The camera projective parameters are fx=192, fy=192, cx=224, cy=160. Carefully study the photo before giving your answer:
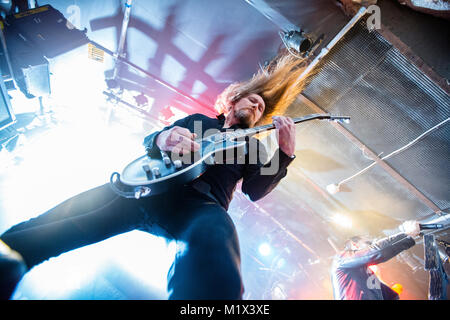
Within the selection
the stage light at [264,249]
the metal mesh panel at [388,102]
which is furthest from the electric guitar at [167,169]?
the stage light at [264,249]

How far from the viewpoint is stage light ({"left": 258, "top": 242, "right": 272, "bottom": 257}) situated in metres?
9.50

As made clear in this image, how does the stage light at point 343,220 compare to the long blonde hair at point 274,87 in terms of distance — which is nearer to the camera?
the long blonde hair at point 274,87

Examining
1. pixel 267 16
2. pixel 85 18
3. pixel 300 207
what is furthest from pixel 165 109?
pixel 300 207

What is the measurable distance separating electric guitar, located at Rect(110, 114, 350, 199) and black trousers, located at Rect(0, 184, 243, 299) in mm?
114

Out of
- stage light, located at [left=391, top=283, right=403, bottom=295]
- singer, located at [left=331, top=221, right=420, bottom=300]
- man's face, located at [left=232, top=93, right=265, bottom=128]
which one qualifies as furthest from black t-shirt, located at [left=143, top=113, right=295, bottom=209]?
stage light, located at [left=391, top=283, right=403, bottom=295]

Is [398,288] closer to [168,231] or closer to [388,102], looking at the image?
[388,102]

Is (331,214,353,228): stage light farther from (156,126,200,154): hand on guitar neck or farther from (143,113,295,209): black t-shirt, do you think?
(156,126,200,154): hand on guitar neck

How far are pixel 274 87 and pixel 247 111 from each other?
104cm

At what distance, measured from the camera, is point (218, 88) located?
17.4 feet

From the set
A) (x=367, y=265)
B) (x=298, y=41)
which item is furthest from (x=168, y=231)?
(x=367, y=265)

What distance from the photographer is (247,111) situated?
8.39 ft

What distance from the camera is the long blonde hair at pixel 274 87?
3123 mm

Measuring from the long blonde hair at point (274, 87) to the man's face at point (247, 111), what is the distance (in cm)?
30

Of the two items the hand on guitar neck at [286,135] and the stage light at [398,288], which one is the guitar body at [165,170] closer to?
the hand on guitar neck at [286,135]
